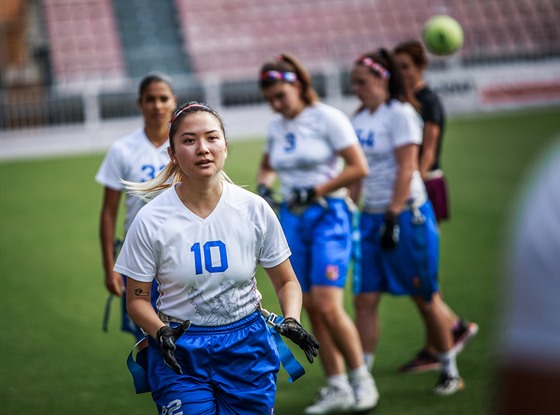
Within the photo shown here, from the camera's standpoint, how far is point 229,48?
28812 mm

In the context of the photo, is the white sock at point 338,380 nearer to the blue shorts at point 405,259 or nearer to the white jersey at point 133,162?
the blue shorts at point 405,259

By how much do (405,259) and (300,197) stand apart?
3.07 feet

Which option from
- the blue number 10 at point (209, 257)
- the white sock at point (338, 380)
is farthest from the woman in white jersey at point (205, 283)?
the white sock at point (338, 380)

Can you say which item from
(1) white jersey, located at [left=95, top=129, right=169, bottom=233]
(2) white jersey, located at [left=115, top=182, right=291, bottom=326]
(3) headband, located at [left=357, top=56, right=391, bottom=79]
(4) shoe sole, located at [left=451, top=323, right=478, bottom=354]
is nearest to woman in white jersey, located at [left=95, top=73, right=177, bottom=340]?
(1) white jersey, located at [left=95, top=129, right=169, bottom=233]

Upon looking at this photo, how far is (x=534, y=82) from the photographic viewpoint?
958 inches

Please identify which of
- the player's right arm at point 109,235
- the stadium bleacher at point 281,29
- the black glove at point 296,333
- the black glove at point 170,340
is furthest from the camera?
the stadium bleacher at point 281,29

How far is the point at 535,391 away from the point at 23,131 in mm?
21726

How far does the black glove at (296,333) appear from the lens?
4.06m

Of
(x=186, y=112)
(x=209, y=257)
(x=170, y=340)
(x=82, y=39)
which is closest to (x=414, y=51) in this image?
(x=186, y=112)

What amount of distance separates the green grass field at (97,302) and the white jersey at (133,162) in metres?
1.64

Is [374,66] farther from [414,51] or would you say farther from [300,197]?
[300,197]

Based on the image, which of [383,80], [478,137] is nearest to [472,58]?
[478,137]

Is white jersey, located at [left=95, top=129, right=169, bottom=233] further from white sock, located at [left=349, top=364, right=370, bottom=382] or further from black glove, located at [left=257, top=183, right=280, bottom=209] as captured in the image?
white sock, located at [left=349, top=364, right=370, bottom=382]

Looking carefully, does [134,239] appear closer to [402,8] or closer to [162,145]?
[162,145]
